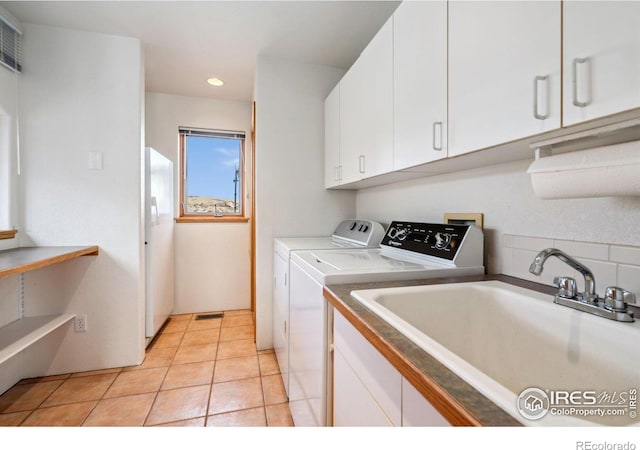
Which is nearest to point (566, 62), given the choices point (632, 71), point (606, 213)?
point (632, 71)

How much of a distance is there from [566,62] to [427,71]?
0.55 m

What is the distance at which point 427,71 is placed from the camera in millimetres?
1146

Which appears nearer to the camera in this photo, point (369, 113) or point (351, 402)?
point (351, 402)

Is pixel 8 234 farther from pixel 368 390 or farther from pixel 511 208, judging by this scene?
pixel 511 208

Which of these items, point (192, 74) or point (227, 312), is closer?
point (192, 74)

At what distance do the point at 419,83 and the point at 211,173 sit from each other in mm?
2762

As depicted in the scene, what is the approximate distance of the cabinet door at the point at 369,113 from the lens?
1452mm

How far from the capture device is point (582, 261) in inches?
37.0

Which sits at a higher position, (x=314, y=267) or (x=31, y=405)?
(x=314, y=267)

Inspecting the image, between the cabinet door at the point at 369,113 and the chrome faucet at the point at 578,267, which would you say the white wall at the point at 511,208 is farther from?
the cabinet door at the point at 369,113

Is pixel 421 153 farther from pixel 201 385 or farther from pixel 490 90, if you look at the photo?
pixel 201 385

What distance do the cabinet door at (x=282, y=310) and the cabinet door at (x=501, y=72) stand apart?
1.25m

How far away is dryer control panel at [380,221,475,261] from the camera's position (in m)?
1.27

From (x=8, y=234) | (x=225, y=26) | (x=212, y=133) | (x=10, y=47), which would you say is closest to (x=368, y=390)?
(x=225, y=26)
